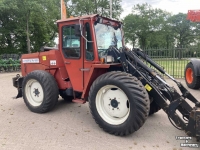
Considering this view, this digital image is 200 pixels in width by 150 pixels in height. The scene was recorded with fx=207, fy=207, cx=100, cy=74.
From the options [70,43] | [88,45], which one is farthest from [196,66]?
[70,43]

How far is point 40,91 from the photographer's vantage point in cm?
571

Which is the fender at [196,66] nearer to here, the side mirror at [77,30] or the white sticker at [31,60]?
the side mirror at [77,30]

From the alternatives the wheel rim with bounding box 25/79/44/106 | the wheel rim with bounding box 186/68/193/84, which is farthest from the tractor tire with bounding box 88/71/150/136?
the wheel rim with bounding box 186/68/193/84

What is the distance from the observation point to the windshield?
477cm

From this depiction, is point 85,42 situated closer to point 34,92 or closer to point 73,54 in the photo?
point 73,54

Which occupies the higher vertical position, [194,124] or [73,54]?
[73,54]

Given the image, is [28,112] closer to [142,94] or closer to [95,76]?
[95,76]

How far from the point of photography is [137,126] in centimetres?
384

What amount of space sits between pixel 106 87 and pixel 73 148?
4.36 feet

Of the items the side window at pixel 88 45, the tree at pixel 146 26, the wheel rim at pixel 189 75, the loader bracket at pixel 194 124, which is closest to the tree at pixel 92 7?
the tree at pixel 146 26

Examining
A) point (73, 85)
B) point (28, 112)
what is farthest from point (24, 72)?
point (73, 85)

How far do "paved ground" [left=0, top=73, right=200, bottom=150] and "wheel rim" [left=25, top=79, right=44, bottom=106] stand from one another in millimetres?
342

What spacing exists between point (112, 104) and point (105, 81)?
1.76 feet

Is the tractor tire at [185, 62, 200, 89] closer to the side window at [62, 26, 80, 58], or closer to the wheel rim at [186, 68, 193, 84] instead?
the wheel rim at [186, 68, 193, 84]
